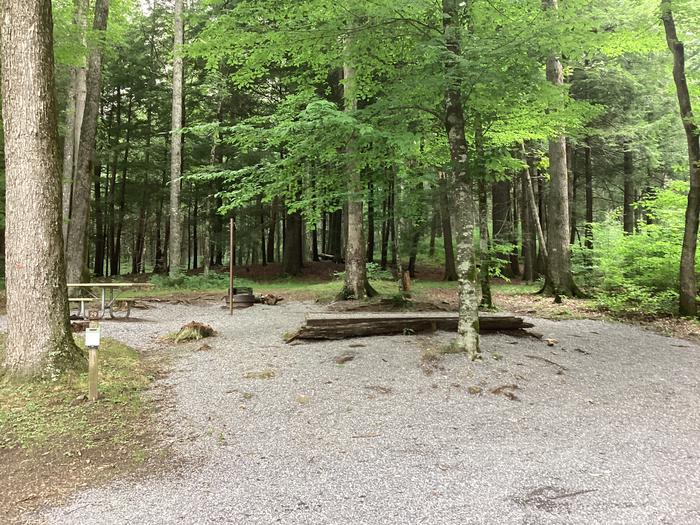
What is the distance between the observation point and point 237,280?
768 inches

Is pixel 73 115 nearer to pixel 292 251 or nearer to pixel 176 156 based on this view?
pixel 176 156

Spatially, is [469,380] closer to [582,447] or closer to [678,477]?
[582,447]

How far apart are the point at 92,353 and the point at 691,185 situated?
1221 centimetres

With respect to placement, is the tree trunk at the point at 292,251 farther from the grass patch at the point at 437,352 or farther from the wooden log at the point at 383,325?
the grass patch at the point at 437,352

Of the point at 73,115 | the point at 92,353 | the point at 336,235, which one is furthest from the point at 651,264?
the point at 73,115

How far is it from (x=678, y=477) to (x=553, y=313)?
8.34 m

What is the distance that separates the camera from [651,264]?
12070 mm

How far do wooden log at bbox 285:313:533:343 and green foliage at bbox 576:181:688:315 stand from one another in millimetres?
5627

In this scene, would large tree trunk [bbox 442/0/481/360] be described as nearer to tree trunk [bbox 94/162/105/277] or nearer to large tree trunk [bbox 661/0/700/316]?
large tree trunk [bbox 661/0/700/316]

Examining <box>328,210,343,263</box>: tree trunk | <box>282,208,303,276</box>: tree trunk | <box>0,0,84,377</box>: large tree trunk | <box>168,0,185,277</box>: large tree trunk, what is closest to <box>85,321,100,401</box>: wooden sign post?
<box>0,0,84,377</box>: large tree trunk

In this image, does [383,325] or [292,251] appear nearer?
[383,325]

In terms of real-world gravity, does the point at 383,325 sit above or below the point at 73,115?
below

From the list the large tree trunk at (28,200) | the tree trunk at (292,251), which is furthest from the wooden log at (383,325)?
the tree trunk at (292,251)

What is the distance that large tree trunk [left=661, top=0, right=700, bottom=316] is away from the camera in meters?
10.1
